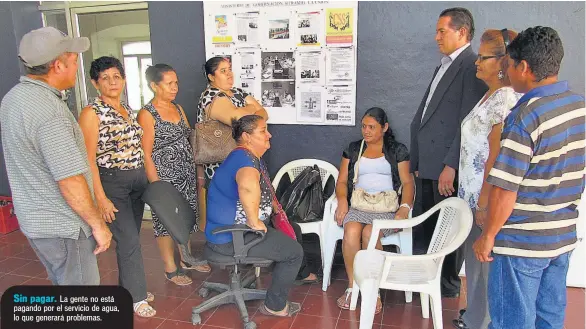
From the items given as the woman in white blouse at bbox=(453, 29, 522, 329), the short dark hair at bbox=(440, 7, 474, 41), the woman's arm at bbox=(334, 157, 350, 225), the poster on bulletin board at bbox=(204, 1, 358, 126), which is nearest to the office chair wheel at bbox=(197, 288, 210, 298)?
the woman's arm at bbox=(334, 157, 350, 225)

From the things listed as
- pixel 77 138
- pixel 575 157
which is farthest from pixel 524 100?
pixel 77 138

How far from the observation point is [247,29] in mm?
3451

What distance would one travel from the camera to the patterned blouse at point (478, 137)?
6.63 feet

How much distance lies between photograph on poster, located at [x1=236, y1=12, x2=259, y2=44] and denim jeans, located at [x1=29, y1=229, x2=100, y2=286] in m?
2.10

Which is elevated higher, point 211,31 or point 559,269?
point 211,31

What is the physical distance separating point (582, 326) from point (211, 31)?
10.8ft

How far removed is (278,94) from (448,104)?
1437mm

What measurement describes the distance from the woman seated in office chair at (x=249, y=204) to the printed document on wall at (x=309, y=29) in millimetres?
1104

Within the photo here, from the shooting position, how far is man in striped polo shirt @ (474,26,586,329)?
1547 mm

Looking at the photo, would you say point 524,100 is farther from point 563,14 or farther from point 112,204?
point 112,204

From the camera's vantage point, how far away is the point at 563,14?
2.82 metres

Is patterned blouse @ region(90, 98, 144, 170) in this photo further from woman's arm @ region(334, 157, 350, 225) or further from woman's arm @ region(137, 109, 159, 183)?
woman's arm @ region(334, 157, 350, 225)

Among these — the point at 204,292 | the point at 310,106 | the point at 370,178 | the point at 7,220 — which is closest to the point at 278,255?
the point at 204,292

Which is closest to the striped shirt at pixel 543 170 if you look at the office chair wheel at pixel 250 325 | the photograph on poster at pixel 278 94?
the office chair wheel at pixel 250 325
